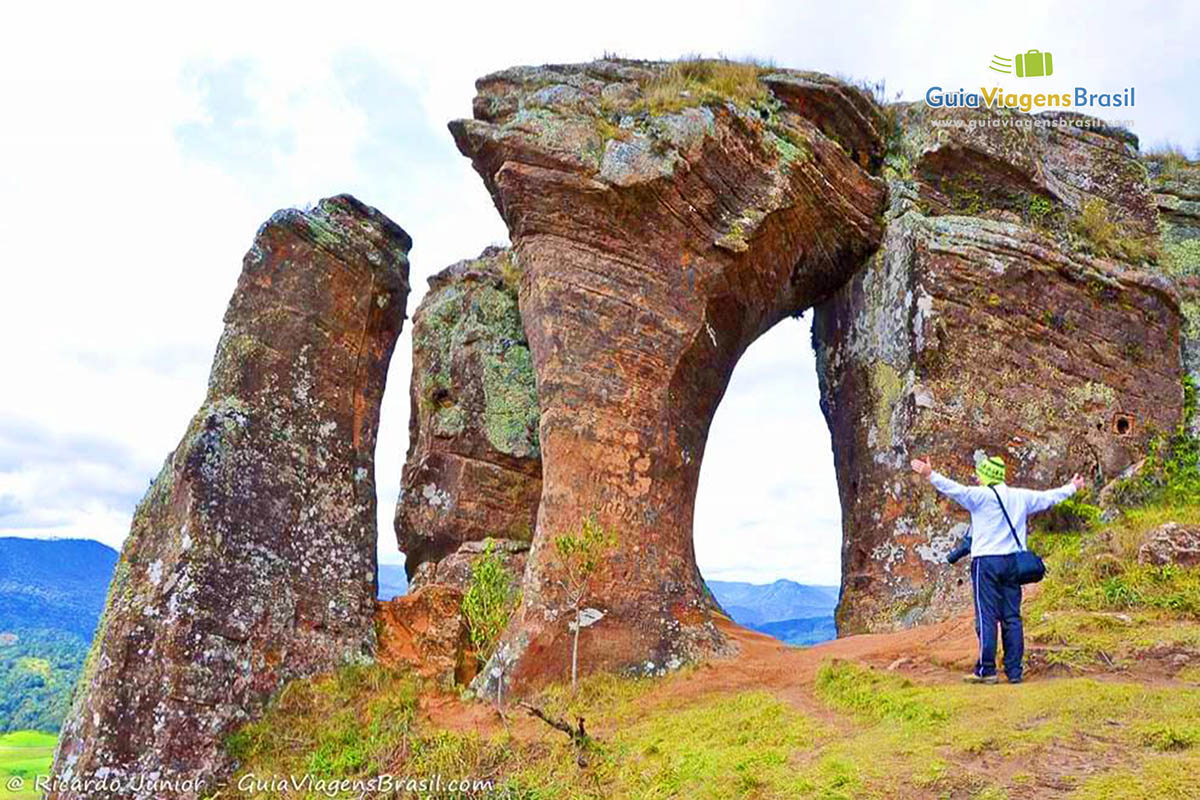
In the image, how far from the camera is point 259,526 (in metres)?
9.92

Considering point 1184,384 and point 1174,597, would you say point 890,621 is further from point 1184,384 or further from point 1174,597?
point 1184,384

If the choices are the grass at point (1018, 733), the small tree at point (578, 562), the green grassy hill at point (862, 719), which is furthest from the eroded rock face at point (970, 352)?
the grass at point (1018, 733)

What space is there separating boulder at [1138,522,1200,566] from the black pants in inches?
102

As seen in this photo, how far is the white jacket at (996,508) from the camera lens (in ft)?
23.7

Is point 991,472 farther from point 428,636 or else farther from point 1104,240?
point 1104,240

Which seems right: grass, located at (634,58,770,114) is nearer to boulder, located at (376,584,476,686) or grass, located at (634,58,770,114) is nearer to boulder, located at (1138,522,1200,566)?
boulder, located at (376,584,476,686)

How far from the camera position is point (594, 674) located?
958 cm

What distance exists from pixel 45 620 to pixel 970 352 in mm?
98725

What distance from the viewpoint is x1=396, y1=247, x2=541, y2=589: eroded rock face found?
1394cm

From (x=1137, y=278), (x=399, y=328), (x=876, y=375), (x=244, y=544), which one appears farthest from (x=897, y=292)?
(x=244, y=544)

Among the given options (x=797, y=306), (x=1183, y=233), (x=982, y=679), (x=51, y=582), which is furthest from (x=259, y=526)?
(x=51, y=582)

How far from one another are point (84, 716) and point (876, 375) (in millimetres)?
11262

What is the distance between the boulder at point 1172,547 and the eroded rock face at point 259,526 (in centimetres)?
860

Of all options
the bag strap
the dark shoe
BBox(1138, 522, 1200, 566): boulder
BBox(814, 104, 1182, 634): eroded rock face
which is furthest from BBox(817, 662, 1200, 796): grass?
BBox(814, 104, 1182, 634): eroded rock face
